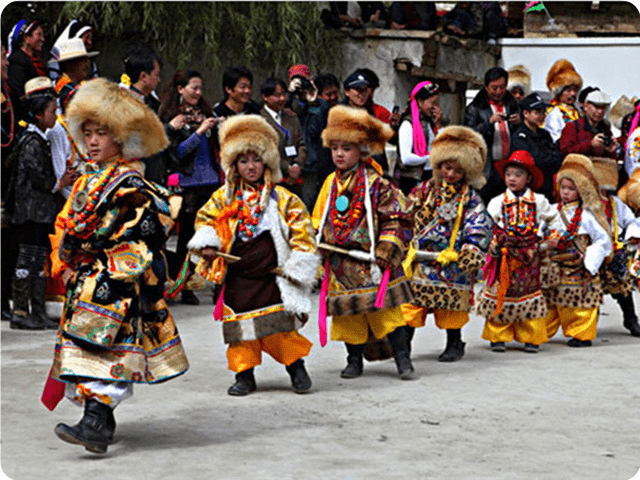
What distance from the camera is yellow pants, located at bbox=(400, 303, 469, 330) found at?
7871 mm

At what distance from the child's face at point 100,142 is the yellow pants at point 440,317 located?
9.24 ft

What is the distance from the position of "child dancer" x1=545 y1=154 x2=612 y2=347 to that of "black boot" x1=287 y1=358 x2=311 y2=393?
96.7 inches

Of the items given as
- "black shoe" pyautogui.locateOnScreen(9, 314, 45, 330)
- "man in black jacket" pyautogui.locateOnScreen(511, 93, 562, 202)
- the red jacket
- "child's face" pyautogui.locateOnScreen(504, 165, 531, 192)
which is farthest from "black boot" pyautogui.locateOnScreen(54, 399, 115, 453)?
"man in black jacket" pyautogui.locateOnScreen(511, 93, 562, 202)

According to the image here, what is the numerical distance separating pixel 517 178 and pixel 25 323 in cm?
356

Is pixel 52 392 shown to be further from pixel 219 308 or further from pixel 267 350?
pixel 267 350

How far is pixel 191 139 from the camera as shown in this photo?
952 centimetres

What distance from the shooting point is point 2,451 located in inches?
212

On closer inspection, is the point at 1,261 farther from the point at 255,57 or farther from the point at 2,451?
the point at 255,57

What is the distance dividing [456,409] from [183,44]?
9002 millimetres

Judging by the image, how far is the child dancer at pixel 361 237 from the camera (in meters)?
7.14

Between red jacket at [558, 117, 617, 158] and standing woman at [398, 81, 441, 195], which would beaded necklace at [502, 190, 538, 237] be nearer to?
red jacket at [558, 117, 617, 158]

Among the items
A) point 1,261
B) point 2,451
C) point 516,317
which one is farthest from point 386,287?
point 1,261

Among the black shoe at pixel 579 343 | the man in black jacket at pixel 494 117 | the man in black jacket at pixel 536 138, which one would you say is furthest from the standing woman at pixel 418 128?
the black shoe at pixel 579 343

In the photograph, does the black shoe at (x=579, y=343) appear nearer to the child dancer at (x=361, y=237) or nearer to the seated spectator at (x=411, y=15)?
the child dancer at (x=361, y=237)
